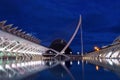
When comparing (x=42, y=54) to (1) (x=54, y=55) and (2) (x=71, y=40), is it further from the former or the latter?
(2) (x=71, y=40)

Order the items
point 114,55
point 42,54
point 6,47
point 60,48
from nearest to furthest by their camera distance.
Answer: point 6,47 < point 114,55 < point 42,54 < point 60,48

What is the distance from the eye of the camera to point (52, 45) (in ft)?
419

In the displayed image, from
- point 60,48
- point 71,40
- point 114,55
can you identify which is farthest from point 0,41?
point 60,48

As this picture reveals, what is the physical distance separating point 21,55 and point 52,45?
57.7m

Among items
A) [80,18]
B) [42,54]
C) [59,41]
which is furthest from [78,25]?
[59,41]

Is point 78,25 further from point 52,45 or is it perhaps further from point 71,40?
point 52,45

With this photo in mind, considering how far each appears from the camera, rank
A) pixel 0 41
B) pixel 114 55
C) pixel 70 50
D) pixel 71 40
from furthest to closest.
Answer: pixel 70 50 < pixel 71 40 < pixel 114 55 < pixel 0 41

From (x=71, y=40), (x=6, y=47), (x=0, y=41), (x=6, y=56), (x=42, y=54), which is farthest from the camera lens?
(x=42, y=54)

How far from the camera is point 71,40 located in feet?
301

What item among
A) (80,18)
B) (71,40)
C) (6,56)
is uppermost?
(80,18)

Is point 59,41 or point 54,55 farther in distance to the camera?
point 59,41

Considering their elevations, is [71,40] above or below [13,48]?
above

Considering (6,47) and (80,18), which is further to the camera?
(80,18)

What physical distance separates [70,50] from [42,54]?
109ft
